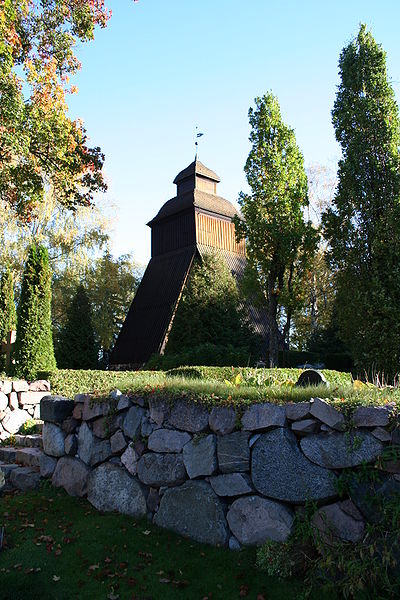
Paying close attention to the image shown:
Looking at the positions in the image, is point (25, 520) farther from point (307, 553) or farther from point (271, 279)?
point (271, 279)

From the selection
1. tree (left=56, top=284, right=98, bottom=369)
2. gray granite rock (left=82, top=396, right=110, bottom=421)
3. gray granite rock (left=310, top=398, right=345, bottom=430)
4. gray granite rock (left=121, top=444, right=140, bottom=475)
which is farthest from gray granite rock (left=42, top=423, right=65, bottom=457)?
tree (left=56, top=284, right=98, bottom=369)

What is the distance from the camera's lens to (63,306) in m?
24.1

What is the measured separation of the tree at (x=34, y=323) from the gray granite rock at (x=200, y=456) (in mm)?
6711

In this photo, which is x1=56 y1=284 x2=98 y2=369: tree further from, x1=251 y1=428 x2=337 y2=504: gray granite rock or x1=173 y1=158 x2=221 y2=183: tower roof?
x1=251 y1=428 x2=337 y2=504: gray granite rock

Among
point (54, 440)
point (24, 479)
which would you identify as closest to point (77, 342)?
point (24, 479)

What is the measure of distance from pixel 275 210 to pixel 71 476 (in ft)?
39.6

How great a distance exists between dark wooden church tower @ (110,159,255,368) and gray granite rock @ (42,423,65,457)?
13828 millimetres

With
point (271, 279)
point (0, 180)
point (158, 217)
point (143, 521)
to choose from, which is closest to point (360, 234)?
point (271, 279)

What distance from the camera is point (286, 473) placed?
3.74 metres

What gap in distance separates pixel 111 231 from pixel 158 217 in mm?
2634

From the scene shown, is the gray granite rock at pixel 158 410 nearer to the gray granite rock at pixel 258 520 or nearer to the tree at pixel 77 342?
the gray granite rock at pixel 258 520

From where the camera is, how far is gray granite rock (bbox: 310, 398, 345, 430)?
359 cm

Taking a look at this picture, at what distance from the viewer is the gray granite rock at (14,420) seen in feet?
28.1

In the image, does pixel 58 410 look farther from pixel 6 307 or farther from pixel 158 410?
pixel 6 307
